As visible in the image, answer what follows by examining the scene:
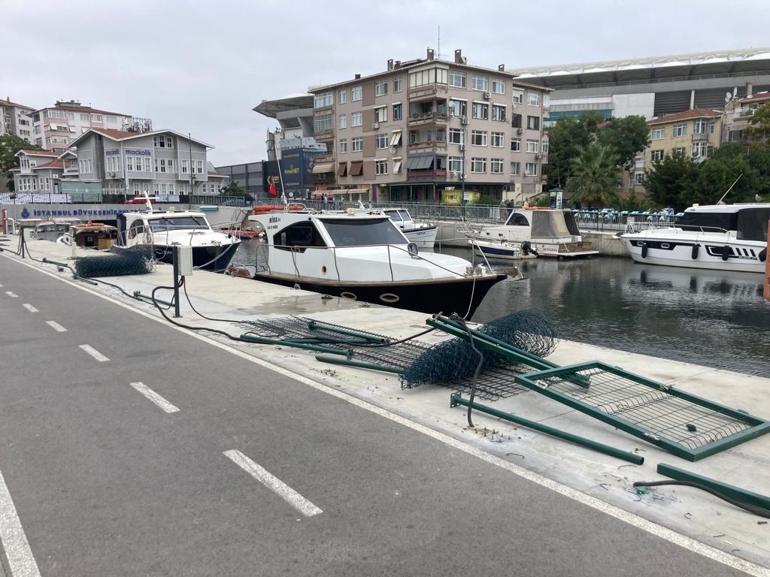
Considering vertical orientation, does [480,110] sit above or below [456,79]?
below

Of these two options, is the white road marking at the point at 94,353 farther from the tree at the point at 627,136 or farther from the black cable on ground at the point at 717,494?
the tree at the point at 627,136

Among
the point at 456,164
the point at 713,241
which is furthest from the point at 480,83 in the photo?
the point at 713,241

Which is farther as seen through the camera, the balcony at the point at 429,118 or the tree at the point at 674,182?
the balcony at the point at 429,118

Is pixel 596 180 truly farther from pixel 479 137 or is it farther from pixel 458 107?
pixel 458 107

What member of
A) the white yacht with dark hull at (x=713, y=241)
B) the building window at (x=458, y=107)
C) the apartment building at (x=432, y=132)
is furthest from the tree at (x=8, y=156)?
the white yacht with dark hull at (x=713, y=241)

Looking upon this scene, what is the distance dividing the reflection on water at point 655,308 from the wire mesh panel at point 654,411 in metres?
7.24

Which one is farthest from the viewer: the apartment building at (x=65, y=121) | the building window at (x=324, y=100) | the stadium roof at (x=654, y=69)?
the apartment building at (x=65, y=121)

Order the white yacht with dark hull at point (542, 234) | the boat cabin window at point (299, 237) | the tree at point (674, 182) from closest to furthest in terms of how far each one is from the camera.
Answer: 1. the boat cabin window at point (299, 237)
2. the white yacht with dark hull at point (542, 234)
3. the tree at point (674, 182)

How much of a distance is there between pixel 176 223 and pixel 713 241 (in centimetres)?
2458

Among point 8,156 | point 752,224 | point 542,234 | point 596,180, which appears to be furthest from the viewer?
point 8,156

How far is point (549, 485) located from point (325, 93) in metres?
76.2

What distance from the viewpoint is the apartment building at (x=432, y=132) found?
64.1 m

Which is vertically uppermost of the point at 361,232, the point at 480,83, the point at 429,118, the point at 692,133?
the point at 480,83

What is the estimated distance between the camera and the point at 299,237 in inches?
668
